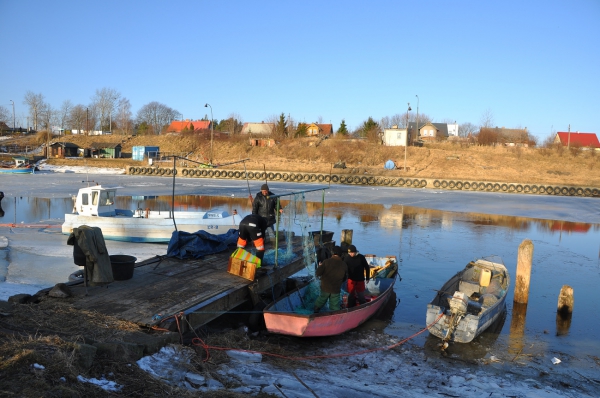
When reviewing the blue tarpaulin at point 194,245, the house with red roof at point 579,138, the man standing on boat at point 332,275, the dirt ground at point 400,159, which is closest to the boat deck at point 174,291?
the blue tarpaulin at point 194,245

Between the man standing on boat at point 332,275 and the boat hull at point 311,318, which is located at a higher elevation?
the man standing on boat at point 332,275

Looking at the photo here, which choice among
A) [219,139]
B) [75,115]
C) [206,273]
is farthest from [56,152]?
[206,273]

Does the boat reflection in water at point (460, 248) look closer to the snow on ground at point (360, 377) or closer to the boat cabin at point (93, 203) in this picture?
the snow on ground at point (360, 377)

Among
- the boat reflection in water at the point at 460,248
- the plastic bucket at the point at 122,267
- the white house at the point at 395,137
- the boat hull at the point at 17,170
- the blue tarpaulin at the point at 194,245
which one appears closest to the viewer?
the plastic bucket at the point at 122,267

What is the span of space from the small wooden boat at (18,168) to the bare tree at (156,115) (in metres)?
67.8

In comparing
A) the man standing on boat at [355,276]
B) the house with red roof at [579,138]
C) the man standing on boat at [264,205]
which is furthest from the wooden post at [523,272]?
the house with red roof at [579,138]

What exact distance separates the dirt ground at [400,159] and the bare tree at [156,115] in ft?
157

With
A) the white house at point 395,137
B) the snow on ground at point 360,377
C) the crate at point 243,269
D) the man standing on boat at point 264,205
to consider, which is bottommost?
the snow on ground at point 360,377

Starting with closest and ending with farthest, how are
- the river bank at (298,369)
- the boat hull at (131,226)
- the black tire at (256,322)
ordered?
the river bank at (298,369) < the black tire at (256,322) < the boat hull at (131,226)

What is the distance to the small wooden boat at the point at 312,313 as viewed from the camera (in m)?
9.06

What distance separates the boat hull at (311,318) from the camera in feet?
29.7

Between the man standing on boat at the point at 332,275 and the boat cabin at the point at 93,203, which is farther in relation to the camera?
the boat cabin at the point at 93,203

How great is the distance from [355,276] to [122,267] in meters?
4.76

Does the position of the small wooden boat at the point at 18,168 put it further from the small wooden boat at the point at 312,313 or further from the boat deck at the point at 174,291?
the small wooden boat at the point at 312,313
